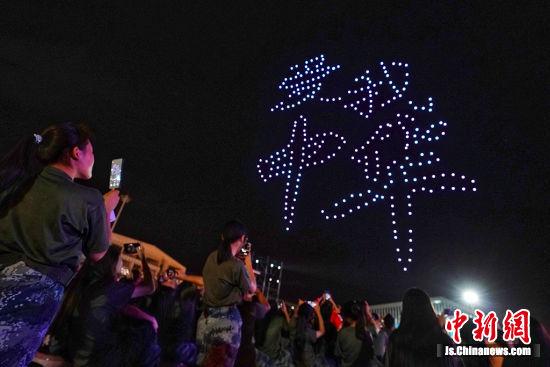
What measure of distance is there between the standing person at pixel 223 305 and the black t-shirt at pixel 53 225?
5.19 feet

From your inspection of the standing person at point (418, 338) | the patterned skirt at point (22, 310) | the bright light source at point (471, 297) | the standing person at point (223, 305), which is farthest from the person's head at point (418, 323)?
the bright light source at point (471, 297)

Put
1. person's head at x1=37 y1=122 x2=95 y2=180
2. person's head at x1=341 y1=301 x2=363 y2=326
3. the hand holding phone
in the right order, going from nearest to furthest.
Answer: person's head at x1=37 y1=122 x2=95 y2=180
the hand holding phone
person's head at x1=341 y1=301 x2=363 y2=326

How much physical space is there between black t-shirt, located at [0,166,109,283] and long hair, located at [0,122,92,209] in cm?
5

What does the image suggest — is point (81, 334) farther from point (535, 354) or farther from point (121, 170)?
point (535, 354)

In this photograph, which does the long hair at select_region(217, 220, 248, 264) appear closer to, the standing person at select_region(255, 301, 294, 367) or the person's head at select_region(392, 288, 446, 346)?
the person's head at select_region(392, 288, 446, 346)

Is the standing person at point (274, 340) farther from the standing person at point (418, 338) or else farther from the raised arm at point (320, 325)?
the standing person at point (418, 338)

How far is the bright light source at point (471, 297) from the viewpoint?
10.3 m

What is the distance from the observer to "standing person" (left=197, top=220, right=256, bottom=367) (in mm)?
3037

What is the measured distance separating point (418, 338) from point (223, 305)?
5.05 ft

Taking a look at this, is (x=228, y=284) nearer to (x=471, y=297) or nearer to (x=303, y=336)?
(x=303, y=336)

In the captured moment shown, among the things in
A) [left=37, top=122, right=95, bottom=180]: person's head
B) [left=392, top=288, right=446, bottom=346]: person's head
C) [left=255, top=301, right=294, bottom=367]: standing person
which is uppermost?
[left=37, top=122, right=95, bottom=180]: person's head

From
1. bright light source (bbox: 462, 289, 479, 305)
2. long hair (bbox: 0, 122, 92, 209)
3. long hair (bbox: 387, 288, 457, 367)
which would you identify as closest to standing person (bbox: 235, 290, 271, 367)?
long hair (bbox: 387, 288, 457, 367)

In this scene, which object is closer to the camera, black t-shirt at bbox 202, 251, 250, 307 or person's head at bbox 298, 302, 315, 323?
black t-shirt at bbox 202, 251, 250, 307

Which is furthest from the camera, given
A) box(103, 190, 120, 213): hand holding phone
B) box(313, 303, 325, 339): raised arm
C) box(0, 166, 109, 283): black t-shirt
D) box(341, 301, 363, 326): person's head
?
box(313, 303, 325, 339): raised arm
